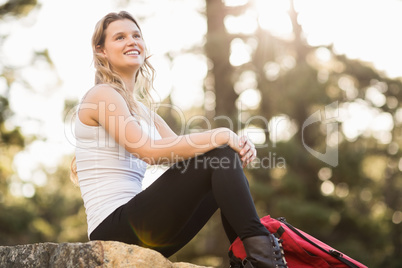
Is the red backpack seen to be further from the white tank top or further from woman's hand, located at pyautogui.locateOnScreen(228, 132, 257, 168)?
the white tank top

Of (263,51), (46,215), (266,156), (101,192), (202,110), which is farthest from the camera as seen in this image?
(46,215)

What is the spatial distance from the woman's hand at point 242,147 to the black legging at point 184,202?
43mm

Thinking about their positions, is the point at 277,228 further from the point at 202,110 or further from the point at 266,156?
the point at 202,110

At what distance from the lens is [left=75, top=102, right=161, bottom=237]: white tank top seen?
88.3 inches

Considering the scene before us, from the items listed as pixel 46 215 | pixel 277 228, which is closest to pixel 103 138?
pixel 277 228

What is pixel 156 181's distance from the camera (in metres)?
2.13

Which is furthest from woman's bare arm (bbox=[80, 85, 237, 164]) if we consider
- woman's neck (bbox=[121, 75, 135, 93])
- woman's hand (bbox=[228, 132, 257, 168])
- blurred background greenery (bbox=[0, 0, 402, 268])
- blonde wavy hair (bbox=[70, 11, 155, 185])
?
blurred background greenery (bbox=[0, 0, 402, 268])

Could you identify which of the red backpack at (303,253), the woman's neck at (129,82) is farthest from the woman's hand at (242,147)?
the woman's neck at (129,82)

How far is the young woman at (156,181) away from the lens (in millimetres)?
2025

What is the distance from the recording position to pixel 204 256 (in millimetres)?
7766

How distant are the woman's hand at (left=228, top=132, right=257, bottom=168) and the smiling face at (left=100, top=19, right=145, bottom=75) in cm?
83

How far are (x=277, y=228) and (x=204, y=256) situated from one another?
5.86 meters

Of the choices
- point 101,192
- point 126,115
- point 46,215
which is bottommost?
point 46,215

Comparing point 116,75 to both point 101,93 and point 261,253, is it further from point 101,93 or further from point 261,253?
point 261,253
